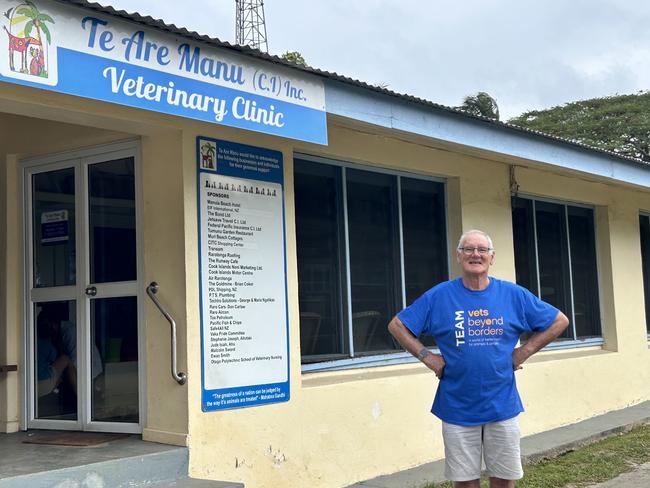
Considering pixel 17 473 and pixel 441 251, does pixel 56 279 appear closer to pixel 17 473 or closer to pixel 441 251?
pixel 17 473

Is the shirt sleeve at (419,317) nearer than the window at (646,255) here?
Yes

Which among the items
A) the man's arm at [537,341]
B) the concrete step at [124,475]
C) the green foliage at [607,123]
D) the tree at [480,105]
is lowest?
the concrete step at [124,475]

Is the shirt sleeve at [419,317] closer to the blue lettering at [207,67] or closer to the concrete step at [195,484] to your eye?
the concrete step at [195,484]

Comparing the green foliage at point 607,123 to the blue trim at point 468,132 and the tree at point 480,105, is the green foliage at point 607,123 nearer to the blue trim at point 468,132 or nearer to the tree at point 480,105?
the tree at point 480,105

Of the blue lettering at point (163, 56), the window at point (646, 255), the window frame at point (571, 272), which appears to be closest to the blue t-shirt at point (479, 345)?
the blue lettering at point (163, 56)

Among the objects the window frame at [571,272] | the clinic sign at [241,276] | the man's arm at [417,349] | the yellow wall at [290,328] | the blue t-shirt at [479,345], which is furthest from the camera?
the window frame at [571,272]

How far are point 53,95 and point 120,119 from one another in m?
0.49

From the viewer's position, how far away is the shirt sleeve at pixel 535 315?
4.66 m

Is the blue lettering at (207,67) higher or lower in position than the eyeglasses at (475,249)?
higher

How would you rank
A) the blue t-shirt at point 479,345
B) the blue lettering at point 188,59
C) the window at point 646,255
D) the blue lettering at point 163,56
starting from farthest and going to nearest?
the window at point 646,255
the blue lettering at point 188,59
the blue lettering at point 163,56
the blue t-shirt at point 479,345

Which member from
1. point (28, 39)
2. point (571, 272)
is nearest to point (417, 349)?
point (28, 39)

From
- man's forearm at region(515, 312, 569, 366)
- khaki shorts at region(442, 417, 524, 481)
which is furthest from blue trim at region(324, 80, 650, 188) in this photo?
khaki shorts at region(442, 417, 524, 481)

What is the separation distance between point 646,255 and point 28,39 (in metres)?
10.3

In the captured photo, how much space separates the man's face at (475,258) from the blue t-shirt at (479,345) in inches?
4.3
